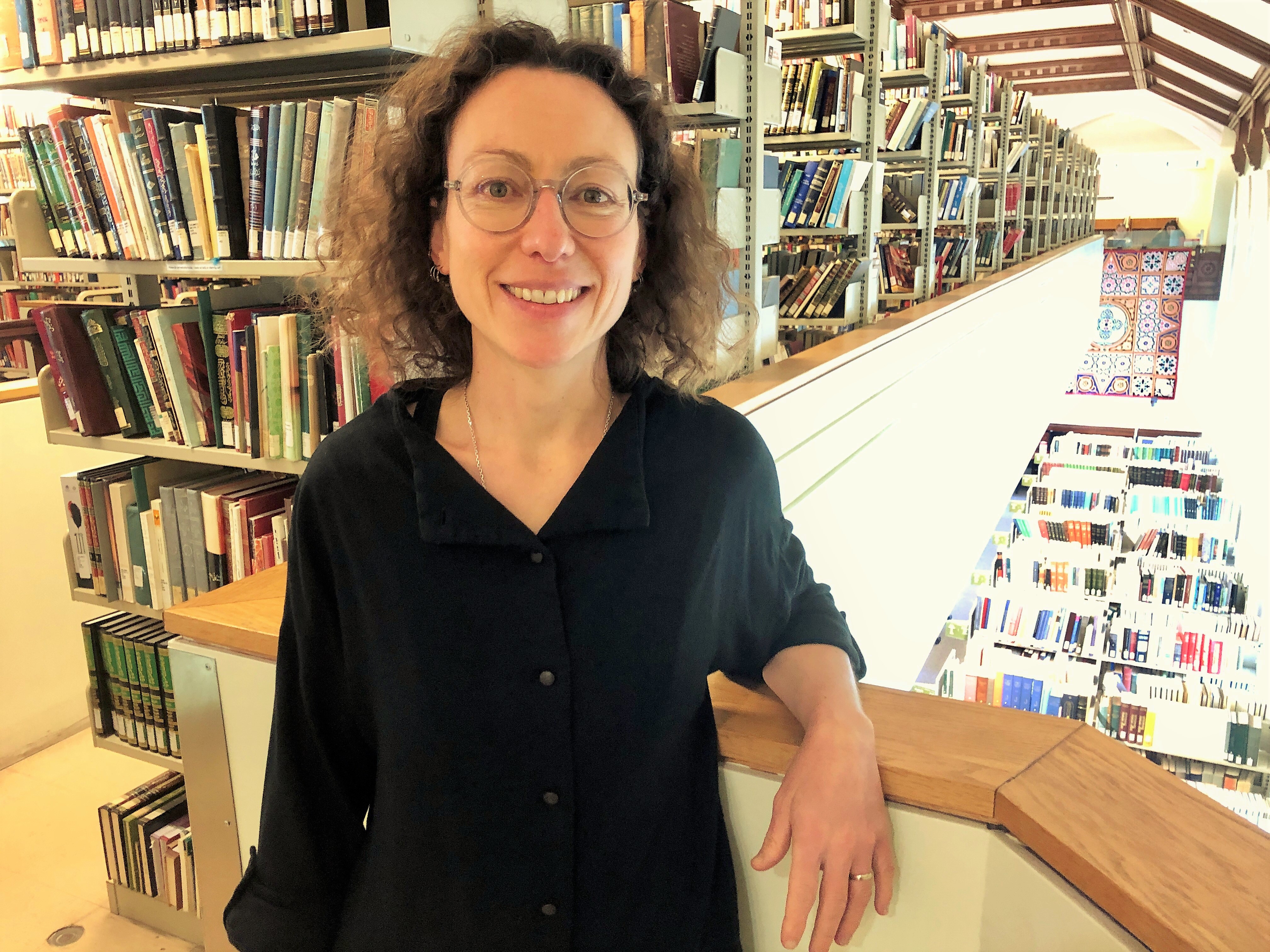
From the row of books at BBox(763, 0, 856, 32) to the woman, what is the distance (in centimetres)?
325

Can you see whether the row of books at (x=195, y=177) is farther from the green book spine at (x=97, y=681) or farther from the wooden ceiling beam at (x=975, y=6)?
the wooden ceiling beam at (x=975, y=6)

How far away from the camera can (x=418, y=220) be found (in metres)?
1.03

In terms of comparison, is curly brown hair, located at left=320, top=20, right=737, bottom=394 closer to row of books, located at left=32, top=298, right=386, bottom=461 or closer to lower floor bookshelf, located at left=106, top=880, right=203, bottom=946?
row of books, located at left=32, top=298, right=386, bottom=461

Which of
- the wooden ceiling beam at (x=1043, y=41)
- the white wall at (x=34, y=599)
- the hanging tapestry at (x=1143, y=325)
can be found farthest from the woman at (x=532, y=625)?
the hanging tapestry at (x=1143, y=325)

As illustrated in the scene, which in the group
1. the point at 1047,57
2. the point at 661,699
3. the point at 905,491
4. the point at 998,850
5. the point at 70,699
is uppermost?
the point at 1047,57

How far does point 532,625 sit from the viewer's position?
835 millimetres

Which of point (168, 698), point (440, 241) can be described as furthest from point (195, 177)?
point (168, 698)

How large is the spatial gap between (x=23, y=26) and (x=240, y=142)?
2.24 ft

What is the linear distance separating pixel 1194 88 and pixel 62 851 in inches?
649

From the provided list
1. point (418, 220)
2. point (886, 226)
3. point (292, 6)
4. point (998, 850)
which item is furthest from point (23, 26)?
point (886, 226)

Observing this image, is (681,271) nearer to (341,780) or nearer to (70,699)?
(341,780)

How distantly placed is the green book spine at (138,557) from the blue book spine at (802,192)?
285 cm

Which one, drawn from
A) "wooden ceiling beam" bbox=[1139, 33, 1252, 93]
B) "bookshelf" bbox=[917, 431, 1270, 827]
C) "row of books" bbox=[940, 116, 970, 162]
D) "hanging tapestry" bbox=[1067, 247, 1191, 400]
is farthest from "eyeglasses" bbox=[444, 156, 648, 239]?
"hanging tapestry" bbox=[1067, 247, 1191, 400]

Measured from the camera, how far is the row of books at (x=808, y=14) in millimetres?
3764
